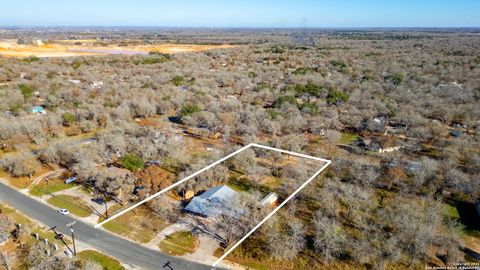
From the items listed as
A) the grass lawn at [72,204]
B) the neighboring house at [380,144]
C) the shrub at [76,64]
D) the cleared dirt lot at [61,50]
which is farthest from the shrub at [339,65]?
the grass lawn at [72,204]

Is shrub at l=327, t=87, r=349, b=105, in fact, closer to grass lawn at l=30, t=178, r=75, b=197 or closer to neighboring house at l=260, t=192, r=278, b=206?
neighboring house at l=260, t=192, r=278, b=206

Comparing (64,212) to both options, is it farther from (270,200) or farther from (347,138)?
(347,138)

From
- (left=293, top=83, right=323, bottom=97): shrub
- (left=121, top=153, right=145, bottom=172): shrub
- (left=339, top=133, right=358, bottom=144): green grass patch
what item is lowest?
(left=339, top=133, right=358, bottom=144): green grass patch

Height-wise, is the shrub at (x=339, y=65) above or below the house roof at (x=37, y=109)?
above

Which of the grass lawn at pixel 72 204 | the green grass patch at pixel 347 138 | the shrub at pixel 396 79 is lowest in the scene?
the grass lawn at pixel 72 204

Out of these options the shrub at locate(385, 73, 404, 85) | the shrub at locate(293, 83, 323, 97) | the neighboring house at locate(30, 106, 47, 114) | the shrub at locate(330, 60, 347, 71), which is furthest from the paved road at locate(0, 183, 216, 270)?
the shrub at locate(330, 60, 347, 71)

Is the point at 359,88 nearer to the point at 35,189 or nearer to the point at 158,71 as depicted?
the point at 158,71

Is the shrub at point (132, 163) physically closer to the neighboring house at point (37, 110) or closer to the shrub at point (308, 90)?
the neighboring house at point (37, 110)

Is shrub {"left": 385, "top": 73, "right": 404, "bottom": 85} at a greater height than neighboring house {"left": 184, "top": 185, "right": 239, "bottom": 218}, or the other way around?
shrub {"left": 385, "top": 73, "right": 404, "bottom": 85}
